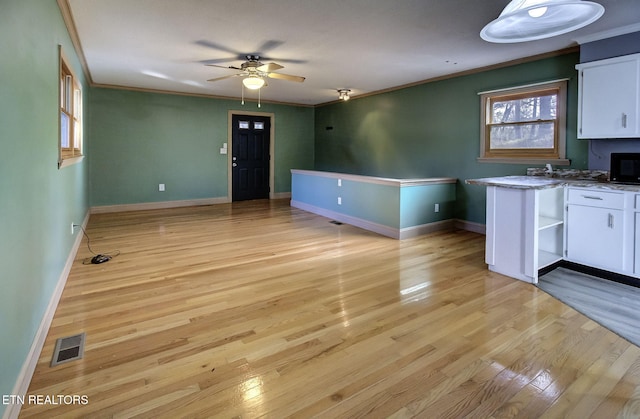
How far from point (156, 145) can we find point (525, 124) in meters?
6.47

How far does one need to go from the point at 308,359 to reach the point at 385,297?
3.49 ft

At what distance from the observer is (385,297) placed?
9.50 ft

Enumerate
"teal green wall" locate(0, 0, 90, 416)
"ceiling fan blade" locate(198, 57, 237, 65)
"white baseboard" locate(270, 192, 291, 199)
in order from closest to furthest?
"teal green wall" locate(0, 0, 90, 416) < "ceiling fan blade" locate(198, 57, 237, 65) < "white baseboard" locate(270, 192, 291, 199)

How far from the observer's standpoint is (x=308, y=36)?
3.81 m

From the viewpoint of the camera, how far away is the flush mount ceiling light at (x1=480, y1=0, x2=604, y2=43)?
196 cm

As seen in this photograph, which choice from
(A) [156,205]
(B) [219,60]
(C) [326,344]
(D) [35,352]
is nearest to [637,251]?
(C) [326,344]

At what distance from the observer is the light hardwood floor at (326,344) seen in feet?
5.48

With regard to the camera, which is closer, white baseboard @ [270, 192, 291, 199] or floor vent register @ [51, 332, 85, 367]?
floor vent register @ [51, 332, 85, 367]

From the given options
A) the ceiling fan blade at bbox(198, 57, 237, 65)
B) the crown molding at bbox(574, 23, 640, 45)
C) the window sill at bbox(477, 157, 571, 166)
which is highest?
the ceiling fan blade at bbox(198, 57, 237, 65)

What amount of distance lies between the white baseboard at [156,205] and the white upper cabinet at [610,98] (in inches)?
260

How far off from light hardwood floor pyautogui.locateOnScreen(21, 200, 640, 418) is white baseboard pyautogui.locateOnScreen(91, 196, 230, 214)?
346 centimetres

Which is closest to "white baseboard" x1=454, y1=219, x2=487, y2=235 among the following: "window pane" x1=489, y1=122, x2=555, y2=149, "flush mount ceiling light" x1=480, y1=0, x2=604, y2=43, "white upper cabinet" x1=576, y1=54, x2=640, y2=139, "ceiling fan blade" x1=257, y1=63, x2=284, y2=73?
"window pane" x1=489, y1=122, x2=555, y2=149

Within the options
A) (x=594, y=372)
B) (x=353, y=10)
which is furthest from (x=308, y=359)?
(x=353, y=10)

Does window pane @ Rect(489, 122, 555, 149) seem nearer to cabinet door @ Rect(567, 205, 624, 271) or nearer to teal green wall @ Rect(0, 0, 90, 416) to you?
cabinet door @ Rect(567, 205, 624, 271)
